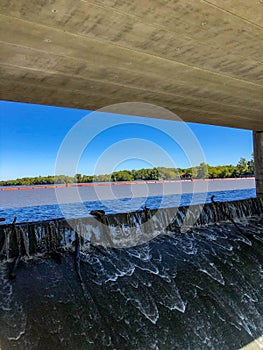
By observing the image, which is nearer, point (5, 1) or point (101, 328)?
point (5, 1)

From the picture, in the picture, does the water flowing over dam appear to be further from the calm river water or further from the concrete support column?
the calm river water

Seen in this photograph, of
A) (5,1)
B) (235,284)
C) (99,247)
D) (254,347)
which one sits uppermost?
(5,1)

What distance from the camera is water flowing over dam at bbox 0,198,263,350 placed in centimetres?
329

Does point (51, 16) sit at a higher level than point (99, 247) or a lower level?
higher

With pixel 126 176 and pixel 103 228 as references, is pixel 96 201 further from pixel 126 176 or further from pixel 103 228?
pixel 103 228

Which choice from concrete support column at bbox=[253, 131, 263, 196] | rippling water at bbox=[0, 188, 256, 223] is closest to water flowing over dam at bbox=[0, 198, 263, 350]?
concrete support column at bbox=[253, 131, 263, 196]

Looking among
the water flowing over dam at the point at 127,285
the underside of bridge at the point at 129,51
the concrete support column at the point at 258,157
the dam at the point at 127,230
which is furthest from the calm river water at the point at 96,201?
the underside of bridge at the point at 129,51

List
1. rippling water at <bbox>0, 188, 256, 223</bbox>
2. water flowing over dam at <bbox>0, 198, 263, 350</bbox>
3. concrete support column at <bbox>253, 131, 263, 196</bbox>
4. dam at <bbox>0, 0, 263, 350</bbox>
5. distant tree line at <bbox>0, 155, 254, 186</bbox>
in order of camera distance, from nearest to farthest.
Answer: dam at <bbox>0, 0, 263, 350</bbox> → water flowing over dam at <bbox>0, 198, 263, 350</bbox> → concrete support column at <bbox>253, 131, 263, 196</bbox> → rippling water at <bbox>0, 188, 256, 223</bbox> → distant tree line at <bbox>0, 155, 254, 186</bbox>

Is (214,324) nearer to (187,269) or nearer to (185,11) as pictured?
(187,269)

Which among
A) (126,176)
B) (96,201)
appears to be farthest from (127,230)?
(126,176)

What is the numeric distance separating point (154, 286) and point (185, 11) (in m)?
3.73

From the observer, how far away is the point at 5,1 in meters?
2.18

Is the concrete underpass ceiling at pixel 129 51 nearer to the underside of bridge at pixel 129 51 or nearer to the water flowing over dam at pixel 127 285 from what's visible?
the underside of bridge at pixel 129 51

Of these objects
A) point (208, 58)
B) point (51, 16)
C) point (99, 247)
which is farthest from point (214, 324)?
point (51, 16)
